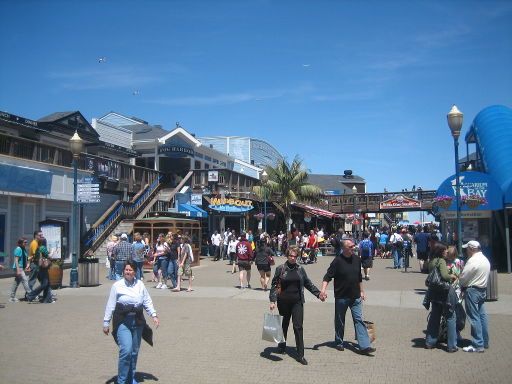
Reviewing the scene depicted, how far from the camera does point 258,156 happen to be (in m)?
58.8

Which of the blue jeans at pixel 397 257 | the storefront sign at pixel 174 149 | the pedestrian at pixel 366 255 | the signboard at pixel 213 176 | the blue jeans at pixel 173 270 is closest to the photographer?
the blue jeans at pixel 173 270

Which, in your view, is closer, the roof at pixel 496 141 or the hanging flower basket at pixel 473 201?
the hanging flower basket at pixel 473 201

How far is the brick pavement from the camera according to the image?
6.34m

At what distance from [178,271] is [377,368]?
29.8 feet

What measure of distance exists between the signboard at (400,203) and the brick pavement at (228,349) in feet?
92.0

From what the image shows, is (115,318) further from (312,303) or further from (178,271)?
(178,271)

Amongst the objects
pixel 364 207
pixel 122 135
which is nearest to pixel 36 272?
pixel 122 135

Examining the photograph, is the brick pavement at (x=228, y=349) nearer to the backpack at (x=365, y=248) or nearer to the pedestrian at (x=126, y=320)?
the pedestrian at (x=126, y=320)

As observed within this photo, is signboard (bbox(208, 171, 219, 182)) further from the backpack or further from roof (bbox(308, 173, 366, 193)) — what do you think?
roof (bbox(308, 173, 366, 193))

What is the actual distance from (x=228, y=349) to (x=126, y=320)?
246 cm

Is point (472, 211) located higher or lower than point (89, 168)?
lower

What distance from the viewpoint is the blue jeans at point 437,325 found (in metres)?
7.45

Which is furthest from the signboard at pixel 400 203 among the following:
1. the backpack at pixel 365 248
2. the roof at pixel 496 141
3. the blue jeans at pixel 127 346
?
the blue jeans at pixel 127 346

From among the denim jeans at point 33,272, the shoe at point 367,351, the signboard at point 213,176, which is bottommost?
the shoe at point 367,351
